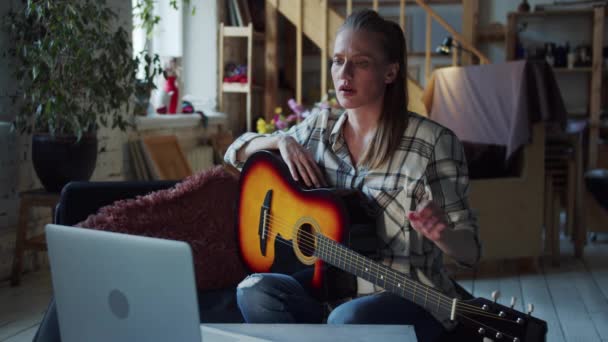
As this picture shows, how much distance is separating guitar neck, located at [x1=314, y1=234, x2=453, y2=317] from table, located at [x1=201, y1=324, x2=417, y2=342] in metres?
0.10

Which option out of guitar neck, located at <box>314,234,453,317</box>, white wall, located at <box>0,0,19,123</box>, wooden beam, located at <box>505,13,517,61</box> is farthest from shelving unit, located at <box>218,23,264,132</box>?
guitar neck, located at <box>314,234,453,317</box>

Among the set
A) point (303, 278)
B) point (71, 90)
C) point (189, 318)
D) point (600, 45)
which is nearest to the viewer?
point (189, 318)

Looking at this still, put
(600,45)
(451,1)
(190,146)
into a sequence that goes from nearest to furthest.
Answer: (190,146) → (600,45) → (451,1)

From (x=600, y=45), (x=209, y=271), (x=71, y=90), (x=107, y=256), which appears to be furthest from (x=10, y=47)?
(x=600, y=45)

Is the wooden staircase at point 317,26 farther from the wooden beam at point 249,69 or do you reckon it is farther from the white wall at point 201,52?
the white wall at point 201,52

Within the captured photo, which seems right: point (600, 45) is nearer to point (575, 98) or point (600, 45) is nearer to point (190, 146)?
point (575, 98)

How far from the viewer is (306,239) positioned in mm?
1523

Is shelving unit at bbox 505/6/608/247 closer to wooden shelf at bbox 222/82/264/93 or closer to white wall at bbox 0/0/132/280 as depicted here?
wooden shelf at bbox 222/82/264/93

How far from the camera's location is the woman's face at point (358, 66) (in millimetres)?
1573

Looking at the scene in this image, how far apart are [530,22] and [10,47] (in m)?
4.79

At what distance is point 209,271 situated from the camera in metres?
1.88

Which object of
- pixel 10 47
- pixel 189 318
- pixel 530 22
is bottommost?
pixel 189 318

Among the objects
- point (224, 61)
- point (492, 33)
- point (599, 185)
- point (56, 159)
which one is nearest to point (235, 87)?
point (224, 61)

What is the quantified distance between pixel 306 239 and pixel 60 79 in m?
2.02
